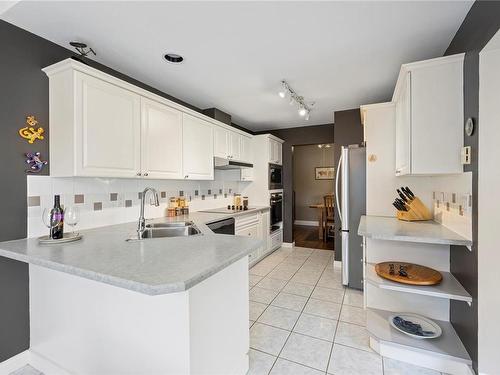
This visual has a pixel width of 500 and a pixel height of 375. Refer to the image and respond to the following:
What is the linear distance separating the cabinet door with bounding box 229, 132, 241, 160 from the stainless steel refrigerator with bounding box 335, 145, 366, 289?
167 cm

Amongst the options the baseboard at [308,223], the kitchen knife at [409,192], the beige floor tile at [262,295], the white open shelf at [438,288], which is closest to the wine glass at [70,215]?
the beige floor tile at [262,295]

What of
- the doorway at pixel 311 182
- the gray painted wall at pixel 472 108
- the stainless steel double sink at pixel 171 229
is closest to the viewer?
the gray painted wall at pixel 472 108

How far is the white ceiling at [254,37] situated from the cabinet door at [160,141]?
1.22 feet

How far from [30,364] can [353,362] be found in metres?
2.34

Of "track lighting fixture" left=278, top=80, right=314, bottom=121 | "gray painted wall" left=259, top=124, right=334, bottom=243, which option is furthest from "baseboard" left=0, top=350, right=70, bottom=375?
"gray painted wall" left=259, top=124, right=334, bottom=243

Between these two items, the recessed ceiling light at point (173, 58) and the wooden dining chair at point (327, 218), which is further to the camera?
the wooden dining chair at point (327, 218)

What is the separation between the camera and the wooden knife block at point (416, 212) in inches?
94.1

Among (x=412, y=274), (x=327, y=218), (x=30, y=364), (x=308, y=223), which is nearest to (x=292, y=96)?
(x=412, y=274)

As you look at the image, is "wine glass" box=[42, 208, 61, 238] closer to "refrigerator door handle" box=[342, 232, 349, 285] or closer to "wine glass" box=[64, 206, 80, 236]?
"wine glass" box=[64, 206, 80, 236]

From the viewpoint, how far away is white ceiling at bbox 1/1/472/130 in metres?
1.56

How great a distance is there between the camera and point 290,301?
8.80 ft

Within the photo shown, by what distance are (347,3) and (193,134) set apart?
205 cm

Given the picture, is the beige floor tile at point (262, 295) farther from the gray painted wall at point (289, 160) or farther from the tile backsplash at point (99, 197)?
the gray painted wall at point (289, 160)

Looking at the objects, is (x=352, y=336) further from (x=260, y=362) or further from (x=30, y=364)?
(x=30, y=364)
